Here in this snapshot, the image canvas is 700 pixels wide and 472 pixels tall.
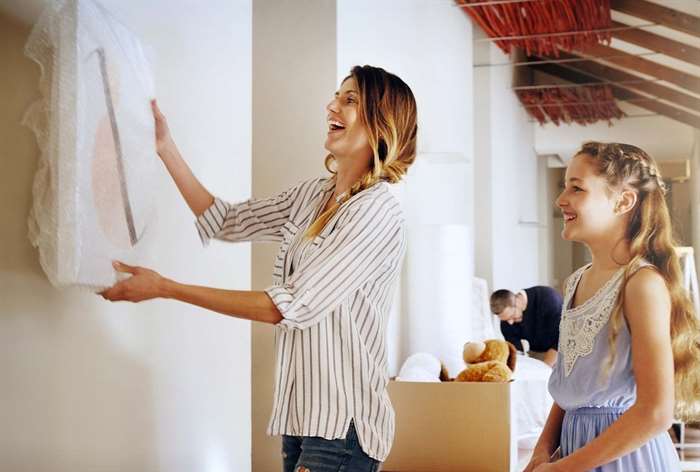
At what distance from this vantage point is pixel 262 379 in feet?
7.93

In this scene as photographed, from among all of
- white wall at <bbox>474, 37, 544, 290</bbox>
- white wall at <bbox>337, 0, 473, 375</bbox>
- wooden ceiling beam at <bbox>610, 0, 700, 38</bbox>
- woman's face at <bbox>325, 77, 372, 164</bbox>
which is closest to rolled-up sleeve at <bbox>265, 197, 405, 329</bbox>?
woman's face at <bbox>325, 77, 372, 164</bbox>

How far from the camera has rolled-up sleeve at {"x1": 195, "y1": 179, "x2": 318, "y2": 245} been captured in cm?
167

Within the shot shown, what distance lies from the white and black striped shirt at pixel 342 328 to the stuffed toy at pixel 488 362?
80.0 inches

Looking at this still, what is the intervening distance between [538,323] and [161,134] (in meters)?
4.18

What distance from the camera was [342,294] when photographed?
4.48 ft

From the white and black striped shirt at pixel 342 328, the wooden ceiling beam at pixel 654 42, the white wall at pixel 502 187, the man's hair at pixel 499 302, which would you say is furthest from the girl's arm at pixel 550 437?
the wooden ceiling beam at pixel 654 42

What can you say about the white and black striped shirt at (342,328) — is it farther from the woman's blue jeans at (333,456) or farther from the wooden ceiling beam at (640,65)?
the wooden ceiling beam at (640,65)

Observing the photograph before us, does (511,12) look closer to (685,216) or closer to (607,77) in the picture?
(607,77)

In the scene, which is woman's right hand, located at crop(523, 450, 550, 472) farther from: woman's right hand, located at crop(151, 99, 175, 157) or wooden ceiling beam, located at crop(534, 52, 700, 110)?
wooden ceiling beam, located at crop(534, 52, 700, 110)

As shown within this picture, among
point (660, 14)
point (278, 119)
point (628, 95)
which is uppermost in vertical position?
point (660, 14)

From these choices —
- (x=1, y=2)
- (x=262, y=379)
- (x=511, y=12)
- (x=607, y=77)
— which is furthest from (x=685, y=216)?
(x=1, y=2)

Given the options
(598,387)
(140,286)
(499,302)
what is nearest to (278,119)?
(140,286)

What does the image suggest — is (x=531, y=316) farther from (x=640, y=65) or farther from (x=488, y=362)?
(x=488, y=362)

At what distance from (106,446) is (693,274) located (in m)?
4.27
